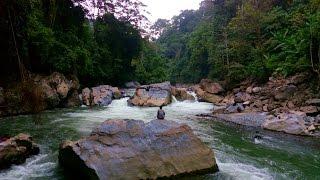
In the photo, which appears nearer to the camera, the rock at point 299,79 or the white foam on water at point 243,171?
the white foam on water at point 243,171

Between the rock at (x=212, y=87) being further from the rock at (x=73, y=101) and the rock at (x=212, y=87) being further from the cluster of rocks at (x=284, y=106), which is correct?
the rock at (x=73, y=101)

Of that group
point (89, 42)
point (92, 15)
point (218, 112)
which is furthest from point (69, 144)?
point (92, 15)

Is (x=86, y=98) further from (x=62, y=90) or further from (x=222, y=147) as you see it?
(x=222, y=147)

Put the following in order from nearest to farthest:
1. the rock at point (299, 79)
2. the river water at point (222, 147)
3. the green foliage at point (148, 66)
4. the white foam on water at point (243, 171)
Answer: the white foam on water at point (243, 171) < the river water at point (222, 147) < the rock at point (299, 79) < the green foliage at point (148, 66)

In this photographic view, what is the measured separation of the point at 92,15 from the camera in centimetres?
3478

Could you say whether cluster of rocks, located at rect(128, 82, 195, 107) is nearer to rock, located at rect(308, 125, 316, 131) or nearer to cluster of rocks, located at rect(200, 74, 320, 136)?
cluster of rocks, located at rect(200, 74, 320, 136)

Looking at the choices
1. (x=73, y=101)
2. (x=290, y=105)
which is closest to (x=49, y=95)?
(x=73, y=101)

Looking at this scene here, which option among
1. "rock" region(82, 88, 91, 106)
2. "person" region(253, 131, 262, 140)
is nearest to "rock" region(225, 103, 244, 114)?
"person" region(253, 131, 262, 140)

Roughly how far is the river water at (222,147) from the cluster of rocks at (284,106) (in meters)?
0.91

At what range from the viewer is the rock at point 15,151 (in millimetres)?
8516

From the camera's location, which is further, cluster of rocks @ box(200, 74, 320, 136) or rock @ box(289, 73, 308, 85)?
rock @ box(289, 73, 308, 85)

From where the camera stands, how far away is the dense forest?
17670 mm

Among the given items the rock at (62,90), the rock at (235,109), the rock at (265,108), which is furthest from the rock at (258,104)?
the rock at (62,90)

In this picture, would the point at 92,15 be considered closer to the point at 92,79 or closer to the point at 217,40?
the point at 92,79
